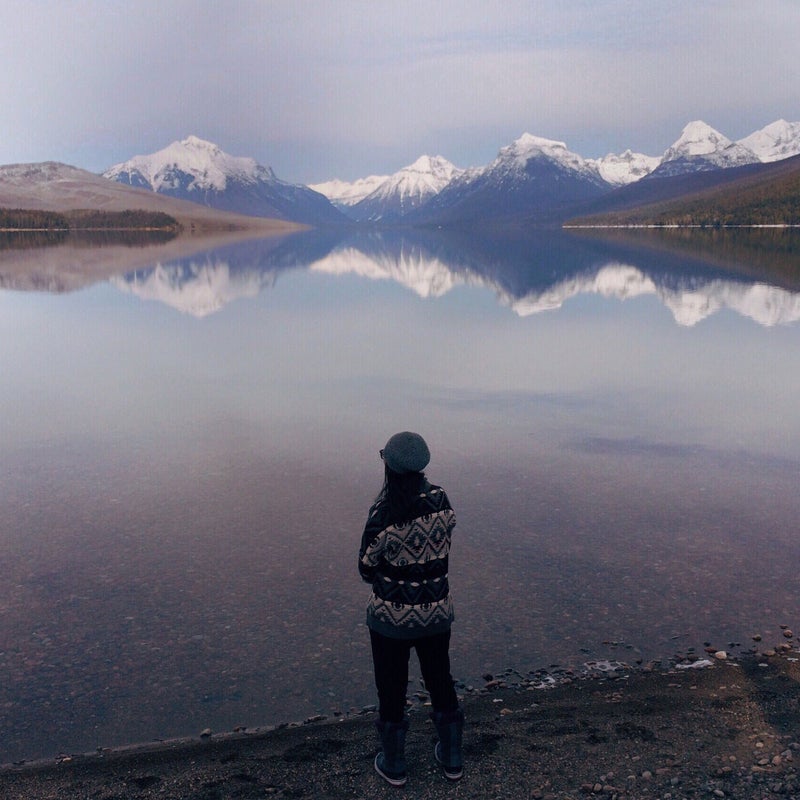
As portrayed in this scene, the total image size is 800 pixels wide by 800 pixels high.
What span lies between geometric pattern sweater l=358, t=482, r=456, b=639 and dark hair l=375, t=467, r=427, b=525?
0.13ft

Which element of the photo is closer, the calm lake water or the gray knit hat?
the gray knit hat

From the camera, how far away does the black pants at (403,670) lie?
7.29m

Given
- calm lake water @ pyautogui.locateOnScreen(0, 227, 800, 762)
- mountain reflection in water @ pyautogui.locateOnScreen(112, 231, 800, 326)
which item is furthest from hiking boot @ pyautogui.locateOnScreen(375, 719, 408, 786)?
mountain reflection in water @ pyautogui.locateOnScreen(112, 231, 800, 326)

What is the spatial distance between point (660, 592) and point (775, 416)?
1134 centimetres

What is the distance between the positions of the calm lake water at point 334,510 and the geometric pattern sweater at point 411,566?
2.14 meters

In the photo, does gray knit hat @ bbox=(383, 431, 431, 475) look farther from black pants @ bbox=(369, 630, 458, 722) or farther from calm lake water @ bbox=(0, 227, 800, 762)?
calm lake water @ bbox=(0, 227, 800, 762)

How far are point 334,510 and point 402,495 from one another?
24.2ft

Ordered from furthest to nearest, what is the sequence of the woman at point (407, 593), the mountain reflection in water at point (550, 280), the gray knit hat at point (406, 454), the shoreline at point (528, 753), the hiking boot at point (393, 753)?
the mountain reflection in water at point (550, 280), the hiking boot at point (393, 753), the shoreline at point (528, 753), the woman at point (407, 593), the gray knit hat at point (406, 454)

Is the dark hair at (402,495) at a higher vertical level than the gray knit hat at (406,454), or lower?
lower

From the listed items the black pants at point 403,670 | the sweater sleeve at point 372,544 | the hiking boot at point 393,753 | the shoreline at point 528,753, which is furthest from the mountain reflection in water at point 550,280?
the sweater sleeve at point 372,544

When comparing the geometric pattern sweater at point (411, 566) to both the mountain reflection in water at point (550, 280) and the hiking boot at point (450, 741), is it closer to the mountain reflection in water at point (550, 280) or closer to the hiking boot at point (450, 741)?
the hiking boot at point (450, 741)

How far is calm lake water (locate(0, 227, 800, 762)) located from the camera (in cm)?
947

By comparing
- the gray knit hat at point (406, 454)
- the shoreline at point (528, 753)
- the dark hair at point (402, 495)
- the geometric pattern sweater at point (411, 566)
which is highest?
the gray knit hat at point (406, 454)

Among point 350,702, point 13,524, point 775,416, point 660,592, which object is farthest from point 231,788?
point 775,416
